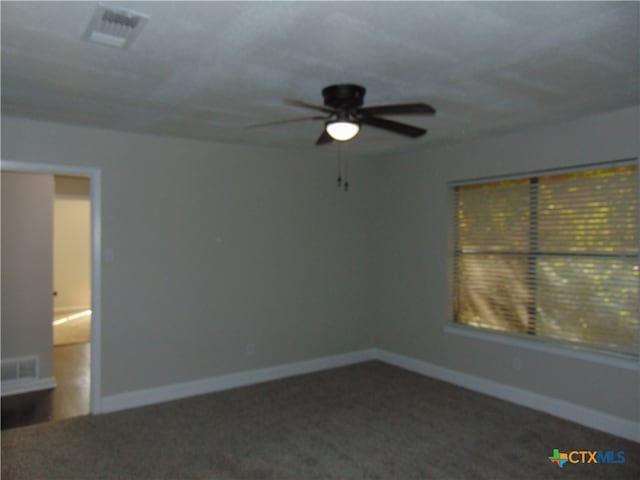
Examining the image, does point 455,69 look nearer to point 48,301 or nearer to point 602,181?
point 602,181

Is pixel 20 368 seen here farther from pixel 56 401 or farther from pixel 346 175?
pixel 346 175

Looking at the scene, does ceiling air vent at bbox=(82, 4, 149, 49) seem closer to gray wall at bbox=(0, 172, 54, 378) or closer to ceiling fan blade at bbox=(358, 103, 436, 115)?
ceiling fan blade at bbox=(358, 103, 436, 115)

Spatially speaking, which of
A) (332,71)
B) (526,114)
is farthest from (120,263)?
(526,114)

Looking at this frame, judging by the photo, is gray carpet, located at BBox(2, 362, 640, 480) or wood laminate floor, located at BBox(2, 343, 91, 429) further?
wood laminate floor, located at BBox(2, 343, 91, 429)

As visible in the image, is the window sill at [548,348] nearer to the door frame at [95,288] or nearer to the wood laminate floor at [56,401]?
the door frame at [95,288]

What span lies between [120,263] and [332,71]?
2.60m

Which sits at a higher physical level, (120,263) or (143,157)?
(143,157)

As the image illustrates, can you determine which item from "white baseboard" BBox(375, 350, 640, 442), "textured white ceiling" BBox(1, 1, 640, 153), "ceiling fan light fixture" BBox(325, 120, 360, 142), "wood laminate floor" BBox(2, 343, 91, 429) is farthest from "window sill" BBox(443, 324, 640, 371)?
"wood laminate floor" BBox(2, 343, 91, 429)

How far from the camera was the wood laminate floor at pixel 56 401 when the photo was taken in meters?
3.89

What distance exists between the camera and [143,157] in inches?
164

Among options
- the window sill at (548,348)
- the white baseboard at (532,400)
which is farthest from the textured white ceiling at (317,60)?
the white baseboard at (532,400)

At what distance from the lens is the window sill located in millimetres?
3475

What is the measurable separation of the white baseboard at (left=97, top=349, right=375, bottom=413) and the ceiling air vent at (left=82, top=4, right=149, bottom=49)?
3.01 m

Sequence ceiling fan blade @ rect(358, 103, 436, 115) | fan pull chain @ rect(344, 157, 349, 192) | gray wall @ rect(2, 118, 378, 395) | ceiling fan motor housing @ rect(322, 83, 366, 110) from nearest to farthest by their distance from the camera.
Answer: ceiling fan blade @ rect(358, 103, 436, 115) < ceiling fan motor housing @ rect(322, 83, 366, 110) < gray wall @ rect(2, 118, 378, 395) < fan pull chain @ rect(344, 157, 349, 192)
